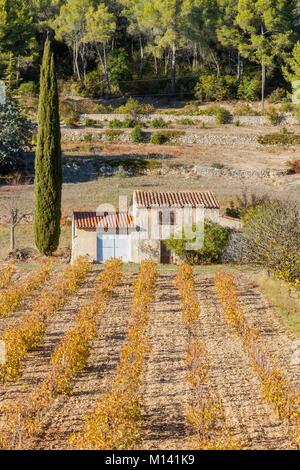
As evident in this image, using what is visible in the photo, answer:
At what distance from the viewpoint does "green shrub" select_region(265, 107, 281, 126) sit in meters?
50.2

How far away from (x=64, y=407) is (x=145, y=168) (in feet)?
95.9

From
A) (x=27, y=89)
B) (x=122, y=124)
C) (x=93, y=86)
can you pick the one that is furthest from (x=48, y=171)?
(x=93, y=86)

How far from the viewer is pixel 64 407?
12500 mm

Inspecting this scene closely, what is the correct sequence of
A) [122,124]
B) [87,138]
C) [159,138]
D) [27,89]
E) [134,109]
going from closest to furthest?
[87,138]
[159,138]
[122,124]
[134,109]
[27,89]

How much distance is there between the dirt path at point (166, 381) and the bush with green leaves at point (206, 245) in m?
6.05

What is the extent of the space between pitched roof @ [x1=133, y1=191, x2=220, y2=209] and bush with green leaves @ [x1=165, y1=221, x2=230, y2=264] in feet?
4.15

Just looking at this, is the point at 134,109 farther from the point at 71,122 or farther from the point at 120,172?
the point at 120,172

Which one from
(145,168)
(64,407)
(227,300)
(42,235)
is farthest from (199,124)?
(64,407)

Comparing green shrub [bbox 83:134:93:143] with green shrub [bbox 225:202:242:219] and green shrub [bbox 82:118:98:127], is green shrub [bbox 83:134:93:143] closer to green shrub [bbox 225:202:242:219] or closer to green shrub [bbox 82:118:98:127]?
green shrub [bbox 82:118:98:127]

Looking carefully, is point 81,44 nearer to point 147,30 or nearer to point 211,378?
point 147,30

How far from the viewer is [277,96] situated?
54500 millimetres

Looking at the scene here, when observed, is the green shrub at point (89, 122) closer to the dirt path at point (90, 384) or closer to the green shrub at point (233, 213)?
the green shrub at point (233, 213)

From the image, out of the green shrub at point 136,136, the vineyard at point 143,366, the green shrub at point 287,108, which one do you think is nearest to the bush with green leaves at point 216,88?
the green shrub at point 287,108

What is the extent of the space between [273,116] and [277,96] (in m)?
5.02
